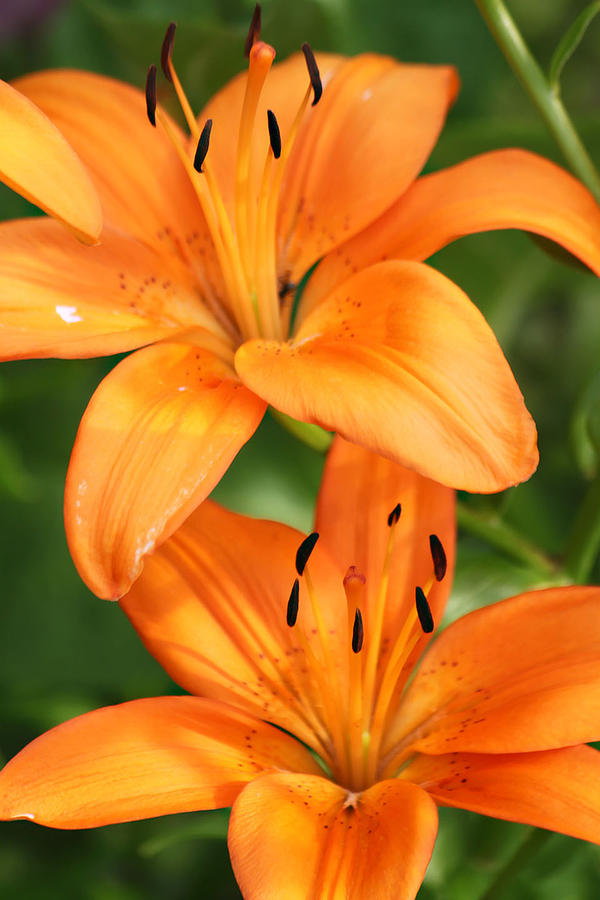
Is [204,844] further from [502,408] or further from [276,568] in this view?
[502,408]

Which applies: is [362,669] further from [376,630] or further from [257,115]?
[257,115]

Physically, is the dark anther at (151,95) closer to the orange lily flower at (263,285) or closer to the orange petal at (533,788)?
the orange lily flower at (263,285)

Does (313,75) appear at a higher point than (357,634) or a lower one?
higher

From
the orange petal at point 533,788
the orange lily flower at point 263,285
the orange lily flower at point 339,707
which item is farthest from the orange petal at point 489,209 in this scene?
the orange petal at point 533,788

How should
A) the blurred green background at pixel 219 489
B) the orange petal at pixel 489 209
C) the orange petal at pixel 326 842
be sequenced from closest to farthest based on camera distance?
the orange petal at pixel 326 842 → the orange petal at pixel 489 209 → the blurred green background at pixel 219 489

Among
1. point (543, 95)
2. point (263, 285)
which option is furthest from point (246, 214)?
point (543, 95)

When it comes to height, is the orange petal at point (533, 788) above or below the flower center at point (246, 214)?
below

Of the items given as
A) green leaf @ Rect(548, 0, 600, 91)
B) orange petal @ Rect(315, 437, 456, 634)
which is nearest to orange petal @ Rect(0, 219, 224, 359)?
orange petal @ Rect(315, 437, 456, 634)
